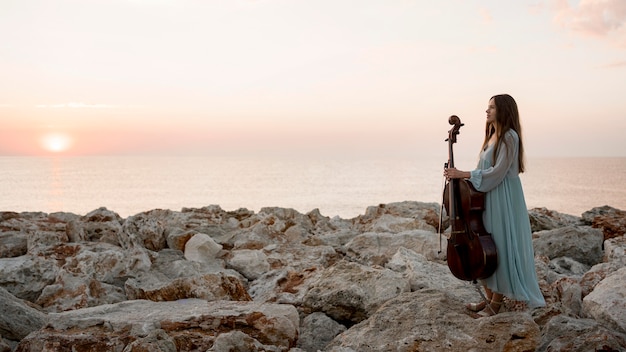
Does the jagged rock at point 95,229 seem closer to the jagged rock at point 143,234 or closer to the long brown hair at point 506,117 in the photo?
the jagged rock at point 143,234

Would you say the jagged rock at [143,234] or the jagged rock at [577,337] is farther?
the jagged rock at [143,234]

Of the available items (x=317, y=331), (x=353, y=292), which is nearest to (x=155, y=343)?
(x=317, y=331)

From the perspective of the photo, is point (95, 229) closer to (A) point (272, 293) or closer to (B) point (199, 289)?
(B) point (199, 289)

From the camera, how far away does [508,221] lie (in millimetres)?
4734

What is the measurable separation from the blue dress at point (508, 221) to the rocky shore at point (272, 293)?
27 centimetres

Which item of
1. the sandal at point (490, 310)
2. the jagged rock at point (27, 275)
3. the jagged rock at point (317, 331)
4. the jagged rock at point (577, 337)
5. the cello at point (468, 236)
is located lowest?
the jagged rock at point (317, 331)

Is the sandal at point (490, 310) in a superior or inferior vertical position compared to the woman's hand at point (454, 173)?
inferior

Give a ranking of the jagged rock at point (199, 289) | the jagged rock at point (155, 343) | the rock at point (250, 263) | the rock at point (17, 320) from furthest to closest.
A: the rock at point (250, 263)
the jagged rock at point (199, 289)
the rock at point (17, 320)
the jagged rock at point (155, 343)

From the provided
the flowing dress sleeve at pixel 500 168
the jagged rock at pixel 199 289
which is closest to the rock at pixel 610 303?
the flowing dress sleeve at pixel 500 168

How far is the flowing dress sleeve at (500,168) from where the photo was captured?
4.69 metres

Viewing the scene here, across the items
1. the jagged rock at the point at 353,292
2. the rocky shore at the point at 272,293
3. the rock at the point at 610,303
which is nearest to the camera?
the rocky shore at the point at 272,293

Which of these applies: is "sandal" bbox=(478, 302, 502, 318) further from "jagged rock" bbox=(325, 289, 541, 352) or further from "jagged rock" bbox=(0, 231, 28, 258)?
"jagged rock" bbox=(0, 231, 28, 258)

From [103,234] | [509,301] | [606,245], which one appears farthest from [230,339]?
[606,245]

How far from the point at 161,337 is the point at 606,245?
6029 mm
